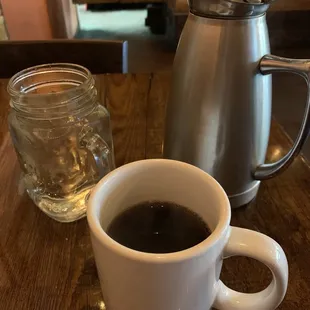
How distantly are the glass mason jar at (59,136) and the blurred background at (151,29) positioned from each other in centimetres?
125

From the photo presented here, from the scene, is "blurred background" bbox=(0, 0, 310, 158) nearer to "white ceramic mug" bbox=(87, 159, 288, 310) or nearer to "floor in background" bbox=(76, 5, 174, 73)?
"floor in background" bbox=(76, 5, 174, 73)

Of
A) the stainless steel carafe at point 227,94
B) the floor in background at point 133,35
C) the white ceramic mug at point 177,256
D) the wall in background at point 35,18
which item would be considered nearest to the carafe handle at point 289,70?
the stainless steel carafe at point 227,94

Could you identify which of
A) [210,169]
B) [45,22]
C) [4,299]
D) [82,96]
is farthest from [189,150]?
[45,22]

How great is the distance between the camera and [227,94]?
0.45 meters

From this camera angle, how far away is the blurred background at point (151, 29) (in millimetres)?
1939

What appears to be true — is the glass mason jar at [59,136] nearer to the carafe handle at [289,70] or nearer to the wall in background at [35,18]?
the carafe handle at [289,70]

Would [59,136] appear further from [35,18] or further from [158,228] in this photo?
[35,18]

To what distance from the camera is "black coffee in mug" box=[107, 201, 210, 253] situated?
1.22 feet

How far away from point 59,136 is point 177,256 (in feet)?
0.87

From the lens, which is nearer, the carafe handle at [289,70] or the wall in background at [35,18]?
the carafe handle at [289,70]

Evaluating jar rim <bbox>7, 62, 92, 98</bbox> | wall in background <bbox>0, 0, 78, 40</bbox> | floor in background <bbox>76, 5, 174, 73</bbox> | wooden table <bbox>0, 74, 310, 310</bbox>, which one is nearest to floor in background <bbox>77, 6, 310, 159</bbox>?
floor in background <bbox>76, 5, 174, 73</bbox>

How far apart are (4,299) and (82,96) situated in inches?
9.1

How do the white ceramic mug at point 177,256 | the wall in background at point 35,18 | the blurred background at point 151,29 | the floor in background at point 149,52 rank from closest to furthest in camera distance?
the white ceramic mug at point 177,256 → the floor in background at point 149,52 → the blurred background at point 151,29 → the wall in background at point 35,18

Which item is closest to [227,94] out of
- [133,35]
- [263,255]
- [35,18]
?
[263,255]
